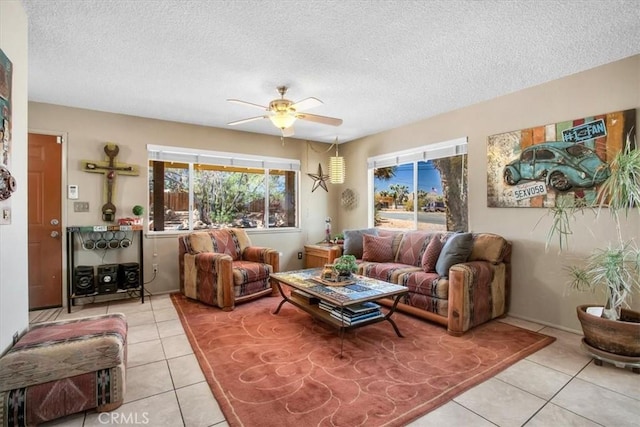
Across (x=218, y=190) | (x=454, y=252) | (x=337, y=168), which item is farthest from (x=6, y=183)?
(x=337, y=168)

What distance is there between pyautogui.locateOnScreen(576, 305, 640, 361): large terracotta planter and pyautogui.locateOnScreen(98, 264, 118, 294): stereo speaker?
4.84m

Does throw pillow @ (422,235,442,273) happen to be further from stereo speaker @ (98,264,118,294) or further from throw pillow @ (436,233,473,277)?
stereo speaker @ (98,264,118,294)

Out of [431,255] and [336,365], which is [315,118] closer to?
[431,255]

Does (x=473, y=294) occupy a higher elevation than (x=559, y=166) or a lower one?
lower

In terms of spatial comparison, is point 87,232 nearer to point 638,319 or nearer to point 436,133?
point 436,133

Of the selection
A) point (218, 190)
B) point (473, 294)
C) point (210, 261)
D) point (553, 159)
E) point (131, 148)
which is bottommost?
point (473, 294)

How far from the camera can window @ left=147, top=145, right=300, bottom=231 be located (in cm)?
441

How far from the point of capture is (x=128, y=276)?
3770mm

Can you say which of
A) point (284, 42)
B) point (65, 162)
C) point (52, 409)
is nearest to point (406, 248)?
point (284, 42)

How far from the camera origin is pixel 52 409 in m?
1.67

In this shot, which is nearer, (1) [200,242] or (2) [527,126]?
(2) [527,126]

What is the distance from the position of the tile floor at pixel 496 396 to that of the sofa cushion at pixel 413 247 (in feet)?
5.09

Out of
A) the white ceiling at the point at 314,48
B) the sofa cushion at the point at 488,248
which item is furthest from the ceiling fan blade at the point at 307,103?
the sofa cushion at the point at 488,248

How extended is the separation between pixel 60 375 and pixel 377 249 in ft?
11.0
